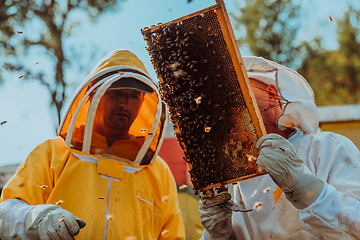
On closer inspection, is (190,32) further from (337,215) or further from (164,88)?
(337,215)

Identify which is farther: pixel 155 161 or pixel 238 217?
pixel 155 161

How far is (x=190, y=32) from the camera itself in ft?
7.35

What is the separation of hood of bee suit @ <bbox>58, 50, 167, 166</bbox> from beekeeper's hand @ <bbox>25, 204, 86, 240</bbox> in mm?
747

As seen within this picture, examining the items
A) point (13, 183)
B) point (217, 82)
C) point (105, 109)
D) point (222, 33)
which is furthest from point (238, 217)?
point (13, 183)

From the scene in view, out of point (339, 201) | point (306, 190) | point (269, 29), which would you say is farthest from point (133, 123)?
point (269, 29)

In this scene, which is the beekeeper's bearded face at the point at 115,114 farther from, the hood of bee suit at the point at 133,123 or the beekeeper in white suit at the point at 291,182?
the beekeeper in white suit at the point at 291,182

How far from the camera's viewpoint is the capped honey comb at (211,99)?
7.08 ft

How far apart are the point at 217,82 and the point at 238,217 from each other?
1.21 m

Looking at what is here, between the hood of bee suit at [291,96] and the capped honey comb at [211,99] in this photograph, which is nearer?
the capped honey comb at [211,99]

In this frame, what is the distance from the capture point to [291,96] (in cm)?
244

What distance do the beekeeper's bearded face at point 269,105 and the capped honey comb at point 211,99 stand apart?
0.45 meters

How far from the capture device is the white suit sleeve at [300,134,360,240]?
72.6 inches

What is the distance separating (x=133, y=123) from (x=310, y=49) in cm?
2610

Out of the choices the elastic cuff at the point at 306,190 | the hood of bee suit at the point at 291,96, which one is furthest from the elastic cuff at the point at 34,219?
the hood of bee suit at the point at 291,96
